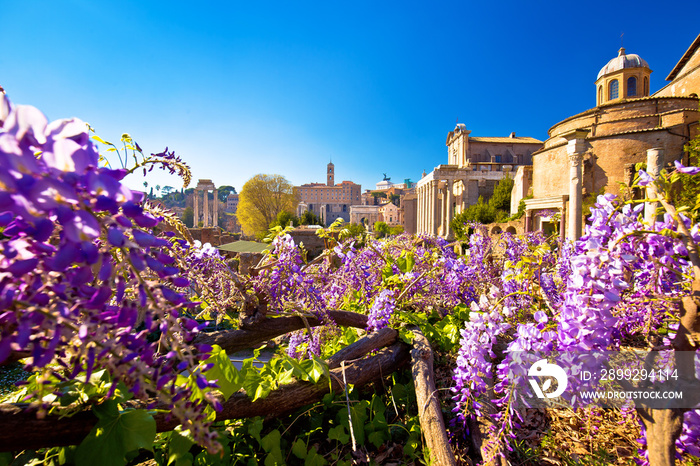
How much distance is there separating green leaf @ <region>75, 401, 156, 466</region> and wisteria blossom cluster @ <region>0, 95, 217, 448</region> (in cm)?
73

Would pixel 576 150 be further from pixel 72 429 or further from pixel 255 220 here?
pixel 255 220

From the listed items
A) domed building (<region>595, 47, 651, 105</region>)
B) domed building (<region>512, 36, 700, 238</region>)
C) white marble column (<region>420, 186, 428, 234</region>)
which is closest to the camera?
domed building (<region>512, 36, 700, 238</region>)

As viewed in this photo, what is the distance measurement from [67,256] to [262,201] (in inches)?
1859

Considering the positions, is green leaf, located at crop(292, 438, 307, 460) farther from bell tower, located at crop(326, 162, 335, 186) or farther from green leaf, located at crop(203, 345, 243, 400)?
bell tower, located at crop(326, 162, 335, 186)

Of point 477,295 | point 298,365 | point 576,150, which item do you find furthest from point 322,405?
point 576,150

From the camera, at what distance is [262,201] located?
46.2 m

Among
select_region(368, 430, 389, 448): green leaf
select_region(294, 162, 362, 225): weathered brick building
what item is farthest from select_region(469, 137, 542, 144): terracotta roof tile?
select_region(294, 162, 362, 225): weathered brick building

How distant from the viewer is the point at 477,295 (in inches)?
157

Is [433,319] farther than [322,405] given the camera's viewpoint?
Yes

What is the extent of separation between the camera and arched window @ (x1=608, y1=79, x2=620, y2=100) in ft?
113

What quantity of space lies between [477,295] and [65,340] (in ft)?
12.9

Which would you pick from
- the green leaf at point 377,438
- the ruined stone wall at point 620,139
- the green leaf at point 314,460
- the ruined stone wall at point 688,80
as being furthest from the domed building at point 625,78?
the green leaf at point 314,460

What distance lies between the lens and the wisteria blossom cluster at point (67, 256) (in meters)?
0.62

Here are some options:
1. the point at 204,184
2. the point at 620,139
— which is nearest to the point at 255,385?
the point at 620,139
